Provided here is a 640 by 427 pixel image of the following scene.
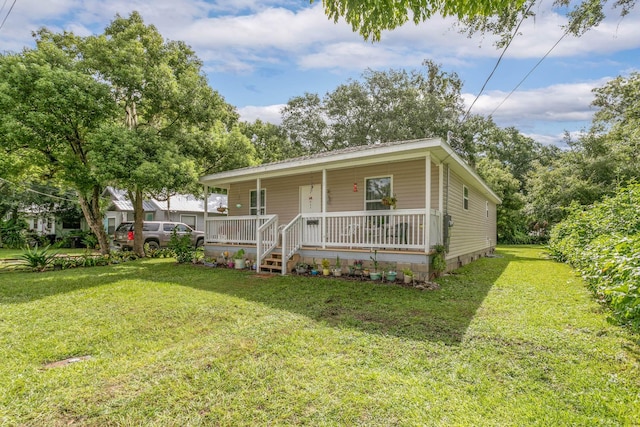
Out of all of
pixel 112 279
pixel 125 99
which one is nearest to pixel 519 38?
pixel 112 279

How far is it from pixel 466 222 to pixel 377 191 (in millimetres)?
4038

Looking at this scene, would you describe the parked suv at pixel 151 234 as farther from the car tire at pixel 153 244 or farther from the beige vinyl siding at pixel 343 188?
the beige vinyl siding at pixel 343 188

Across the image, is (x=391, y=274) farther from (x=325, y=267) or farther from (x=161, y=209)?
(x=161, y=209)

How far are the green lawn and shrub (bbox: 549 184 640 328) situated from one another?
632mm

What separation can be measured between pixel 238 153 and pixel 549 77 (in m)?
10.8

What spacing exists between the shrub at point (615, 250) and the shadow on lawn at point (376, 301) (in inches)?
64.7

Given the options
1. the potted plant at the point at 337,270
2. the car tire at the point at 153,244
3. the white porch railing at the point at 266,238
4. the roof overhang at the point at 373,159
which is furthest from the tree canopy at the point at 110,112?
the potted plant at the point at 337,270

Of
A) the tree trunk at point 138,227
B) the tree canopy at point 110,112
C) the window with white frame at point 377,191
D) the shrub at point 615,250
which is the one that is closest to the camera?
the shrub at point 615,250

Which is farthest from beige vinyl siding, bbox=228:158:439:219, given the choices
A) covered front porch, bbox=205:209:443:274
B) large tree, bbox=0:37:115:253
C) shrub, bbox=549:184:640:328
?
large tree, bbox=0:37:115:253

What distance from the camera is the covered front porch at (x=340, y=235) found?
24.4 ft

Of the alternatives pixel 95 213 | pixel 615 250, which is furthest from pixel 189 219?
pixel 615 250

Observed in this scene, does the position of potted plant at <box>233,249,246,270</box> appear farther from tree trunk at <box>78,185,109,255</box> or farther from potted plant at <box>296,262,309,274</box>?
tree trunk at <box>78,185,109,255</box>

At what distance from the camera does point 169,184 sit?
10.4 m

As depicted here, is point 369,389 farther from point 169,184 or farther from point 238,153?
point 238,153
